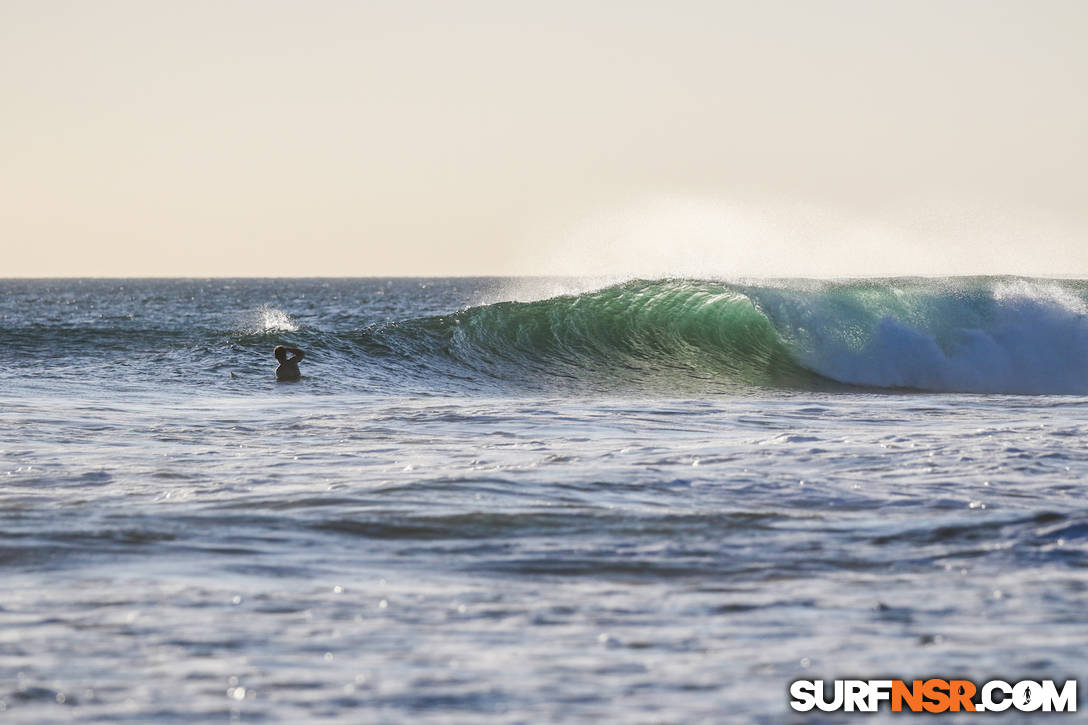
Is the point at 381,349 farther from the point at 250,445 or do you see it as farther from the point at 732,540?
the point at 732,540

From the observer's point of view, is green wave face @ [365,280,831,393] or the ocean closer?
the ocean

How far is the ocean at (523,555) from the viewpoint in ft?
13.4

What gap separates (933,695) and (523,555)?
228 cm

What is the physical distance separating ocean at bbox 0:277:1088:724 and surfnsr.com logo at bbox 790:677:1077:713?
0.08 meters

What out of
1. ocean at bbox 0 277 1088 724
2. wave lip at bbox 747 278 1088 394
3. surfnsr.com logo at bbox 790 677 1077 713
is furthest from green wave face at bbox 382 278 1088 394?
surfnsr.com logo at bbox 790 677 1077 713

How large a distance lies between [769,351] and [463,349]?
5007 mm

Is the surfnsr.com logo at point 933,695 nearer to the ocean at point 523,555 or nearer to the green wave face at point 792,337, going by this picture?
the ocean at point 523,555

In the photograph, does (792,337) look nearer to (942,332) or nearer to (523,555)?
(942,332)

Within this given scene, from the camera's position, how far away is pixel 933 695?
396 cm

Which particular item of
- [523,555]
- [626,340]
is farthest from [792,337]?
[523,555]

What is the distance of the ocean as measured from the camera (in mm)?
4082

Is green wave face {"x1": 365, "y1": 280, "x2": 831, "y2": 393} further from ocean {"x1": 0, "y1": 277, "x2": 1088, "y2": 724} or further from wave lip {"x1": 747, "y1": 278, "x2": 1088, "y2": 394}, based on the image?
ocean {"x1": 0, "y1": 277, "x2": 1088, "y2": 724}

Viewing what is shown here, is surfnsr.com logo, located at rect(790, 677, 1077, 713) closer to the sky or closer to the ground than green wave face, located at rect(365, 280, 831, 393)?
closer to the ground

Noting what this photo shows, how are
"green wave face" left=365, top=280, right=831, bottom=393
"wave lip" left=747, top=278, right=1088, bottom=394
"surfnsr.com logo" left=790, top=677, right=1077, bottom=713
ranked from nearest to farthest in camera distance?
"surfnsr.com logo" left=790, top=677, right=1077, bottom=713 < "wave lip" left=747, top=278, right=1088, bottom=394 < "green wave face" left=365, top=280, right=831, bottom=393
